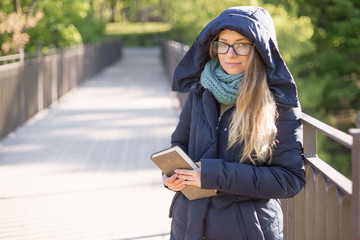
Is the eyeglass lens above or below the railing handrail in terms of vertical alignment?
above

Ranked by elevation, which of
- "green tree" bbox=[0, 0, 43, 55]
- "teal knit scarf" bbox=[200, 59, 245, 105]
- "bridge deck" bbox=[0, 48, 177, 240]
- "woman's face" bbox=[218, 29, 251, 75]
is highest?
"green tree" bbox=[0, 0, 43, 55]

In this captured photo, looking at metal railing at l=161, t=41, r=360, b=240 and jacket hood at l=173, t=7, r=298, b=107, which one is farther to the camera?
jacket hood at l=173, t=7, r=298, b=107

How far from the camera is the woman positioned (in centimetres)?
254

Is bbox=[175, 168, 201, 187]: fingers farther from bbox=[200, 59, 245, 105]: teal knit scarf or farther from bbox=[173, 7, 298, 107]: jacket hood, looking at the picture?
bbox=[173, 7, 298, 107]: jacket hood

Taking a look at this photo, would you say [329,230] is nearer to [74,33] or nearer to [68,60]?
[68,60]

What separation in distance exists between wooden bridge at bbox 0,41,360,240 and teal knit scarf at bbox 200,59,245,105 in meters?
0.46

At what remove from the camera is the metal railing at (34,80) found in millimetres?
9672

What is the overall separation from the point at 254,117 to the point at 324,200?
0.65m

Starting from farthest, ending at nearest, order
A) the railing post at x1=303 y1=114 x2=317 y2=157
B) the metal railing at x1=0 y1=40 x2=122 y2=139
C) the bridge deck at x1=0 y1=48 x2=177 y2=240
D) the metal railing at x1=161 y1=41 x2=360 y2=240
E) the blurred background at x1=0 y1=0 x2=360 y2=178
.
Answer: the blurred background at x1=0 y1=0 x2=360 y2=178, the metal railing at x1=0 y1=40 x2=122 y2=139, the bridge deck at x1=0 y1=48 x2=177 y2=240, the railing post at x1=303 y1=114 x2=317 y2=157, the metal railing at x1=161 y1=41 x2=360 y2=240

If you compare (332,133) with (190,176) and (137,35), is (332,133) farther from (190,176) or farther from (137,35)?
(137,35)

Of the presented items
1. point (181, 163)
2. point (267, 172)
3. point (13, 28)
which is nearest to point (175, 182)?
point (181, 163)

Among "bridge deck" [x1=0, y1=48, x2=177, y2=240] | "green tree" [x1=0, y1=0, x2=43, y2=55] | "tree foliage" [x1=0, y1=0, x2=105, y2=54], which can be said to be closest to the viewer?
"bridge deck" [x1=0, y1=48, x2=177, y2=240]

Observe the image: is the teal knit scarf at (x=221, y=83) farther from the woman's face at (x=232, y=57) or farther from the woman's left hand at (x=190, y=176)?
the woman's left hand at (x=190, y=176)

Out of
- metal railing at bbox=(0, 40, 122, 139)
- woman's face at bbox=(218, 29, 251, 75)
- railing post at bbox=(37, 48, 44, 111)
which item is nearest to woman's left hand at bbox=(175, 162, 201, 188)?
woman's face at bbox=(218, 29, 251, 75)
